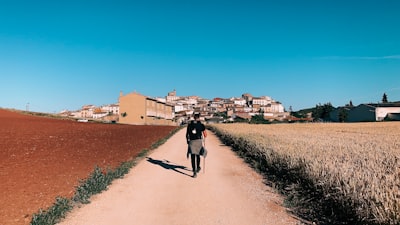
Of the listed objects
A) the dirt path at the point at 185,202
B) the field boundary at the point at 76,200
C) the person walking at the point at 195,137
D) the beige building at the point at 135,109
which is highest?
the beige building at the point at 135,109

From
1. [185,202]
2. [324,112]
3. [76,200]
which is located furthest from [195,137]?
[324,112]

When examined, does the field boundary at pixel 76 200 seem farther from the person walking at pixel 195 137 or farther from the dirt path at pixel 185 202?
the person walking at pixel 195 137

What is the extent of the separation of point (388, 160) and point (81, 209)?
8199 millimetres

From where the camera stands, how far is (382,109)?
90125mm

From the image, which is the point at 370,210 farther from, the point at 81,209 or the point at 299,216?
the point at 81,209

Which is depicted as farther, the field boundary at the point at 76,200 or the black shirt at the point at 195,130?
the black shirt at the point at 195,130

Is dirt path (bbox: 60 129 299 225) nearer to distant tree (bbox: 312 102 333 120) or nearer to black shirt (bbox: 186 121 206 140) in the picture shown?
black shirt (bbox: 186 121 206 140)

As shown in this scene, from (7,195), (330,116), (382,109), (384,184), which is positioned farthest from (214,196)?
(330,116)

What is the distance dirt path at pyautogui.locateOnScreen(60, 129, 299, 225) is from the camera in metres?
6.27

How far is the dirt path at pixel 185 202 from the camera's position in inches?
247

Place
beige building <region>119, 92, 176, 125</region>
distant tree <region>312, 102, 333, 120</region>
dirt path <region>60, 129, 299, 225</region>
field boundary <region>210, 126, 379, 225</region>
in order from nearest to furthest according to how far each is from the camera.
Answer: field boundary <region>210, 126, 379, 225</region> → dirt path <region>60, 129, 299, 225</region> → beige building <region>119, 92, 176, 125</region> → distant tree <region>312, 102, 333, 120</region>

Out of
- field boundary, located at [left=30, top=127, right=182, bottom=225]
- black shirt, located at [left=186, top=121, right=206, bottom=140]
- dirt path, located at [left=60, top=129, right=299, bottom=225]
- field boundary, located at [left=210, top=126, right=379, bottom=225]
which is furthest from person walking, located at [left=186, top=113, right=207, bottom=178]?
field boundary, located at [left=30, top=127, right=182, bottom=225]

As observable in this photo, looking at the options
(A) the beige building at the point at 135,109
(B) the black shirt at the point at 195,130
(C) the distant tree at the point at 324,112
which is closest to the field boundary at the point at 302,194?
(B) the black shirt at the point at 195,130

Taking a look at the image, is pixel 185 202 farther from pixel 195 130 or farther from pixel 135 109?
pixel 135 109
